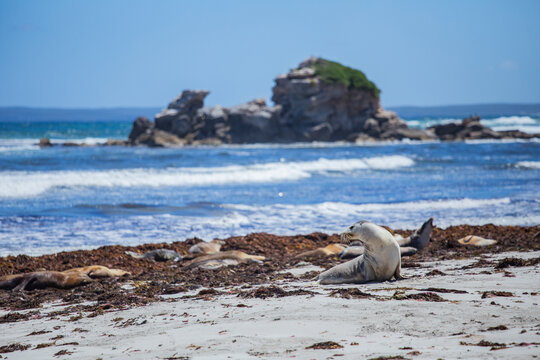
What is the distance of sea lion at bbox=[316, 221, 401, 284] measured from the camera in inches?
322

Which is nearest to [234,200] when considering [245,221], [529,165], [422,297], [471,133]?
[245,221]

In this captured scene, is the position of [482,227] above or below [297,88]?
below

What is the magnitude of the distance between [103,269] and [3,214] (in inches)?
344

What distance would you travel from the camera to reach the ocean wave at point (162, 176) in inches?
968

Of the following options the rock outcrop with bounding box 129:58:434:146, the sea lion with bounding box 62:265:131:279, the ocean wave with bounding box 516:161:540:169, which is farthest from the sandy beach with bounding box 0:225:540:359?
the rock outcrop with bounding box 129:58:434:146

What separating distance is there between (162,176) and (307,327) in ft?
79.8

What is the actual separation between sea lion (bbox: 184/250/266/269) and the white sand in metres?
3.37

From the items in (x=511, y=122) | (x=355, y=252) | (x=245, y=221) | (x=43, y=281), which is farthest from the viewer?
(x=511, y=122)

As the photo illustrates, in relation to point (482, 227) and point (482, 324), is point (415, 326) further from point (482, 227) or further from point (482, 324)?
point (482, 227)

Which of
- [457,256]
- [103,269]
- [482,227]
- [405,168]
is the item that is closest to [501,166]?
[405,168]

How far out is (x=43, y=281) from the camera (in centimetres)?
973

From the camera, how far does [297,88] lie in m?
68.1

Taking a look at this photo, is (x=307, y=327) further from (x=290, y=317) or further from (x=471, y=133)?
(x=471, y=133)

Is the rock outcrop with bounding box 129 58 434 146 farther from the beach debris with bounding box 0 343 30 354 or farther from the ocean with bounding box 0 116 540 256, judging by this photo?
the beach debris with bounding box 0 343 30 354
